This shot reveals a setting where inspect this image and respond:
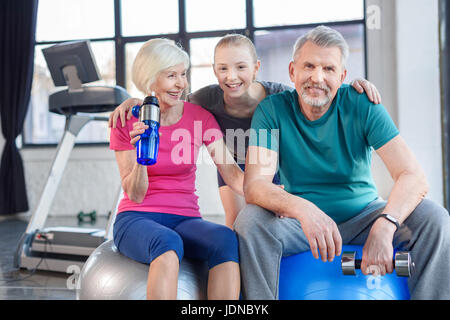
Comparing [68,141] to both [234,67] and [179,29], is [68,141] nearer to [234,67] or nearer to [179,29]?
[234,67]

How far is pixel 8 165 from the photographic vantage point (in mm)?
5340

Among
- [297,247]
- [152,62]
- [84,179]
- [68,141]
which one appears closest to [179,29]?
[84,179]

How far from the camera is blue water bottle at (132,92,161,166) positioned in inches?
50.4

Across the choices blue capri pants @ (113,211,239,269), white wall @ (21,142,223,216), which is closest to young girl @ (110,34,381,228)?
blue capri pants @ (113,211,239,269)

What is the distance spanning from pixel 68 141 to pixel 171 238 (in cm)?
210

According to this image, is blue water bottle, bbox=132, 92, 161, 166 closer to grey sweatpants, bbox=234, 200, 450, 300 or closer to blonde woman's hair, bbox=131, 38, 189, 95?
blonde woman's hair, bbox=131, 38, 189, 95

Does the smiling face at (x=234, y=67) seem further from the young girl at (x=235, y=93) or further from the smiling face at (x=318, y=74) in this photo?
the smiling face at (x=318, y=74)

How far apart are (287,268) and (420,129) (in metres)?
3.87

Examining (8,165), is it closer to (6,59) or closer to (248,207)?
(6,59)

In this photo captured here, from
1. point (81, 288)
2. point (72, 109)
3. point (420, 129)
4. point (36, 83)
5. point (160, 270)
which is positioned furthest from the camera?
point (36, 83)

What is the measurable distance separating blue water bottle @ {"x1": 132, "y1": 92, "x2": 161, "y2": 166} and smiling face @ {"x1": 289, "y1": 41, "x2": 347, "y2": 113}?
0.54m

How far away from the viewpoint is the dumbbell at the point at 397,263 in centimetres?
116

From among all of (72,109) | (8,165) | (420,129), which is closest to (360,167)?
(72,109)

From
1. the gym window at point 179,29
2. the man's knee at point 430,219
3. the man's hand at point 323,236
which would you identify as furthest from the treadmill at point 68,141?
the gym window at point 179,29
